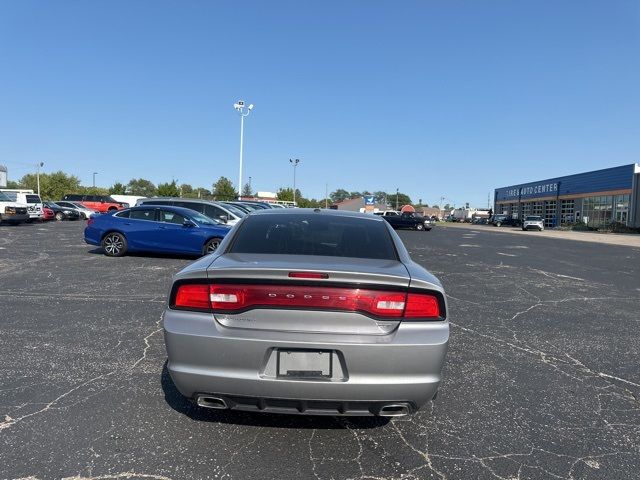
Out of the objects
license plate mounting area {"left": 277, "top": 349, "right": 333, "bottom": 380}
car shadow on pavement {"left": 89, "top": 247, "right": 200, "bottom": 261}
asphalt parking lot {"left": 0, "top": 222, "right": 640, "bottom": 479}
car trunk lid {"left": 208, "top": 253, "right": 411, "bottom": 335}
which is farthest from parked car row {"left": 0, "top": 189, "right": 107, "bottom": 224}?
license plate mounting area {"left": 277, "top": 349, "right": 333, "bottom": 380}

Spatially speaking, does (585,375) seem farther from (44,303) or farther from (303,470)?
(44,303)

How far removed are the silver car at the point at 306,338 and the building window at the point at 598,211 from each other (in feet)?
178

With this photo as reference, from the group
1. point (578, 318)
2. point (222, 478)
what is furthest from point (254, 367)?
point (578, 318)

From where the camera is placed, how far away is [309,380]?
2.77 meters

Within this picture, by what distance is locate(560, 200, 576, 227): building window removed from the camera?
2375 inches

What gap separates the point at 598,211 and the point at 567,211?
318 inches

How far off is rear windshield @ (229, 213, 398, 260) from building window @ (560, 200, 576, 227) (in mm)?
63792

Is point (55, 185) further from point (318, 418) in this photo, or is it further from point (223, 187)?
point (318, 418)

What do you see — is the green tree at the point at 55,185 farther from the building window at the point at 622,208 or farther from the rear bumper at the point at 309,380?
the rear bumper at the point at 309,380

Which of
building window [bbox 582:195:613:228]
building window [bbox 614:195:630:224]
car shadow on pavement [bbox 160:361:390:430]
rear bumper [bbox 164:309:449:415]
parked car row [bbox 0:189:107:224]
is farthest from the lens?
building window [bbox 582:195:613:228]

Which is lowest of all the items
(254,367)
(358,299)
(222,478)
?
(222,478)

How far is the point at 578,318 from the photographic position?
679 cm

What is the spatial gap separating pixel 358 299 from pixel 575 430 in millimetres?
1945

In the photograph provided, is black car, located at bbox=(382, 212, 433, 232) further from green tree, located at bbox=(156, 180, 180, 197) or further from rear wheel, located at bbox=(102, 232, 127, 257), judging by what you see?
green tree, located at bbox=(156, 180, 180, 197)
